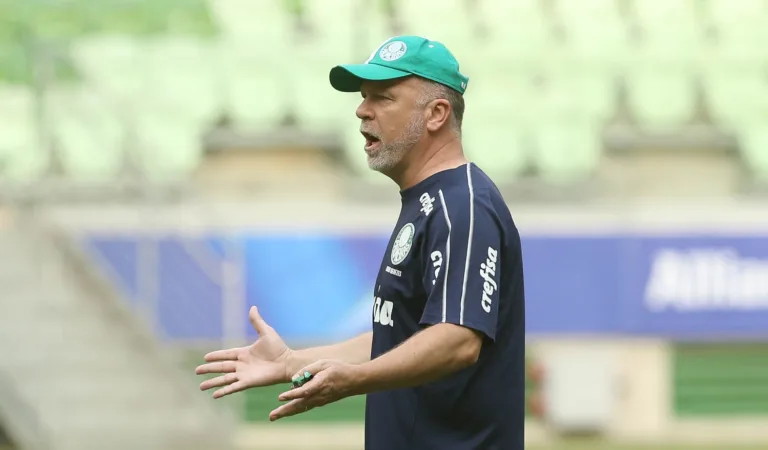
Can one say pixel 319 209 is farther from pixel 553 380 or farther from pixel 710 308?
pixel 710 308

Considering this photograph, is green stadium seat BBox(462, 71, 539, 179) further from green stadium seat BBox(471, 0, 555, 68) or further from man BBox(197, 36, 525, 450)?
man BBox(197, 36, 525, 450)

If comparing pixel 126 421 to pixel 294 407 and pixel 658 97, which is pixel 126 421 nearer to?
pixel 658 97

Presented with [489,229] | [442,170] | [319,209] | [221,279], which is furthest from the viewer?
[319,209]

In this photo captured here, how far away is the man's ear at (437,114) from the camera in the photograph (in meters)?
3.27

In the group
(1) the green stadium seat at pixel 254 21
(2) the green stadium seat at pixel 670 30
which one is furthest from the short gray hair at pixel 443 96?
(2) the green stadium seat at pixel 670 30

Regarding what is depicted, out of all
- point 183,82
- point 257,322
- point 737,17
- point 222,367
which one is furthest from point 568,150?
point 222,367

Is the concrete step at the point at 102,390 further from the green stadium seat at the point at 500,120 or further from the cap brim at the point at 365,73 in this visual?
the cap brim at the point at 365,73

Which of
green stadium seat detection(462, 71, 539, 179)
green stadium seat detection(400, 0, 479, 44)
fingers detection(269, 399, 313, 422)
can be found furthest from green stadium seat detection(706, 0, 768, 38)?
fingers detection(269, 399, 313, 422)

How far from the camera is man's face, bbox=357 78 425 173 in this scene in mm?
3264

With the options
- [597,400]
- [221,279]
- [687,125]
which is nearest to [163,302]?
[221,279]

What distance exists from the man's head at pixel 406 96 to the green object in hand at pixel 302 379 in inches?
26.7

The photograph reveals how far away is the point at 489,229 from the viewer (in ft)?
10.1

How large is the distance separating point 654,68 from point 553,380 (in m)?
3.27

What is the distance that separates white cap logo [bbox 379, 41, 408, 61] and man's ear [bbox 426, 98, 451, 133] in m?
0.14
